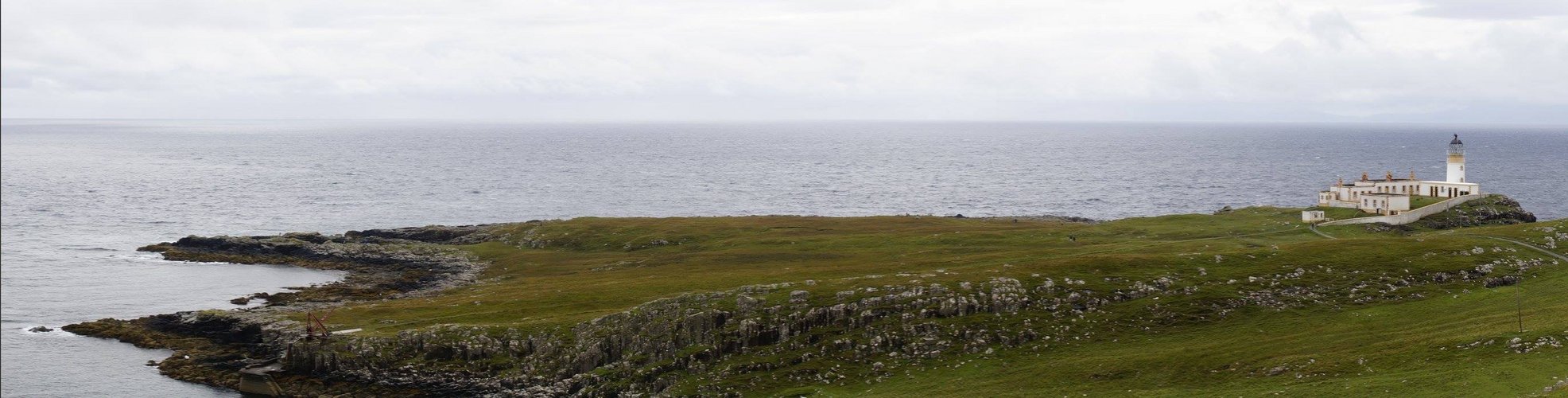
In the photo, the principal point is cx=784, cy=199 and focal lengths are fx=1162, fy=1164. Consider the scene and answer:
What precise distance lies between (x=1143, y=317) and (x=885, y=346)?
16.4 m

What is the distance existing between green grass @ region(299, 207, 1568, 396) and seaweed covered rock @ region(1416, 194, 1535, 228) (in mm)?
9897

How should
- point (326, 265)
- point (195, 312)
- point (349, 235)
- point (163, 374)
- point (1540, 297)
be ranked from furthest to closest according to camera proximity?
point (349, 235) → point (326, 265) → point (195, 312) → point (163, 374) → point (1540, 297)

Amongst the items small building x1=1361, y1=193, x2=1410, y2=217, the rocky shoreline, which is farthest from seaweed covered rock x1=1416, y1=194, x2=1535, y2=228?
the rocky shoreline

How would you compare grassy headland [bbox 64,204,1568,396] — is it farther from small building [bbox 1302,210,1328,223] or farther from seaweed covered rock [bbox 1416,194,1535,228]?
small building [bbox 1302,210,1328,223]

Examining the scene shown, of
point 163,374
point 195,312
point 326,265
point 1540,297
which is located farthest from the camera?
point 326,265

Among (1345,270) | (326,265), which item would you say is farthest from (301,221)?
(1345,270)

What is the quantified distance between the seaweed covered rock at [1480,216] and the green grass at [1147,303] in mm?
9897

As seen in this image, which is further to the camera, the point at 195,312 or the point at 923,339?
the point at 195,312

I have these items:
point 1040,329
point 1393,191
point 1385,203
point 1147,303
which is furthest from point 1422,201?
point 1040,329

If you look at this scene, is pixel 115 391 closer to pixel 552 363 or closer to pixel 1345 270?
pixel 552 363

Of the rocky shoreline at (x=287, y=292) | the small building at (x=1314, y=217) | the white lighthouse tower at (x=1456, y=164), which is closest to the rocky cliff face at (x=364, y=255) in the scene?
the rocky shoreline at (x=287, y=292)

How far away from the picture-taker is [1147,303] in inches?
2908

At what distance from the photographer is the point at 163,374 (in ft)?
249

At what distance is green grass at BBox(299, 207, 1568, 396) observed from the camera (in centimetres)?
5669
